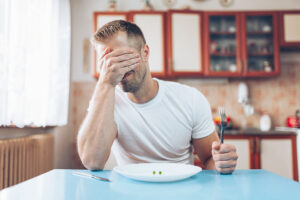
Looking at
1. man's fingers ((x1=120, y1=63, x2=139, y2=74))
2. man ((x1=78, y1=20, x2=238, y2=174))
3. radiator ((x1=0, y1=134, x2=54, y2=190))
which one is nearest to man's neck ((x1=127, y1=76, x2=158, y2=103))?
man ((x1=78, y1=20, x2=238, y2=174))

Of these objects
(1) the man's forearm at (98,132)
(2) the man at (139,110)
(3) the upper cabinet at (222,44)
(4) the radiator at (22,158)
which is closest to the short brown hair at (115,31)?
(2) the man at (139,110)

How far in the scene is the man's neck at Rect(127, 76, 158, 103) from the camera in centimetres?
128

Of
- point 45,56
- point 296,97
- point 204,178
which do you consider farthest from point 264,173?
point 296,97

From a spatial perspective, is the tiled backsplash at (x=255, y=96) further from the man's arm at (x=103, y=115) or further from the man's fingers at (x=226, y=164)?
the man's fingers at (x=226, y=164)

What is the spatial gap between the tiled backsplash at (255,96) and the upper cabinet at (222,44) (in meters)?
0.31

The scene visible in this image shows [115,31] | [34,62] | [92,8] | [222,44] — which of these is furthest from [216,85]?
[115,31]

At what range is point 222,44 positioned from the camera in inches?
131

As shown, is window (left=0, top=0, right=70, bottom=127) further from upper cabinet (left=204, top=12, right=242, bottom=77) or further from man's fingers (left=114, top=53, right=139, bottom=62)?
upper cabinet (left=204, top=12, right=242, bottom=77)

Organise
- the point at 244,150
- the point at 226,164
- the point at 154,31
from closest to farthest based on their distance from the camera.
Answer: the point at 226,164 → the point at 244,150 → the point at 154,31

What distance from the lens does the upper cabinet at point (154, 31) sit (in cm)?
313

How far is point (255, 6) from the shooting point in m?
3.58

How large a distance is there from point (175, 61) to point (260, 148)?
54.0 inches

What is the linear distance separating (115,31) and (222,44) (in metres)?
2.41

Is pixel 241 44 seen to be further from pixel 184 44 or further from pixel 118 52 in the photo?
pixel 118 52
